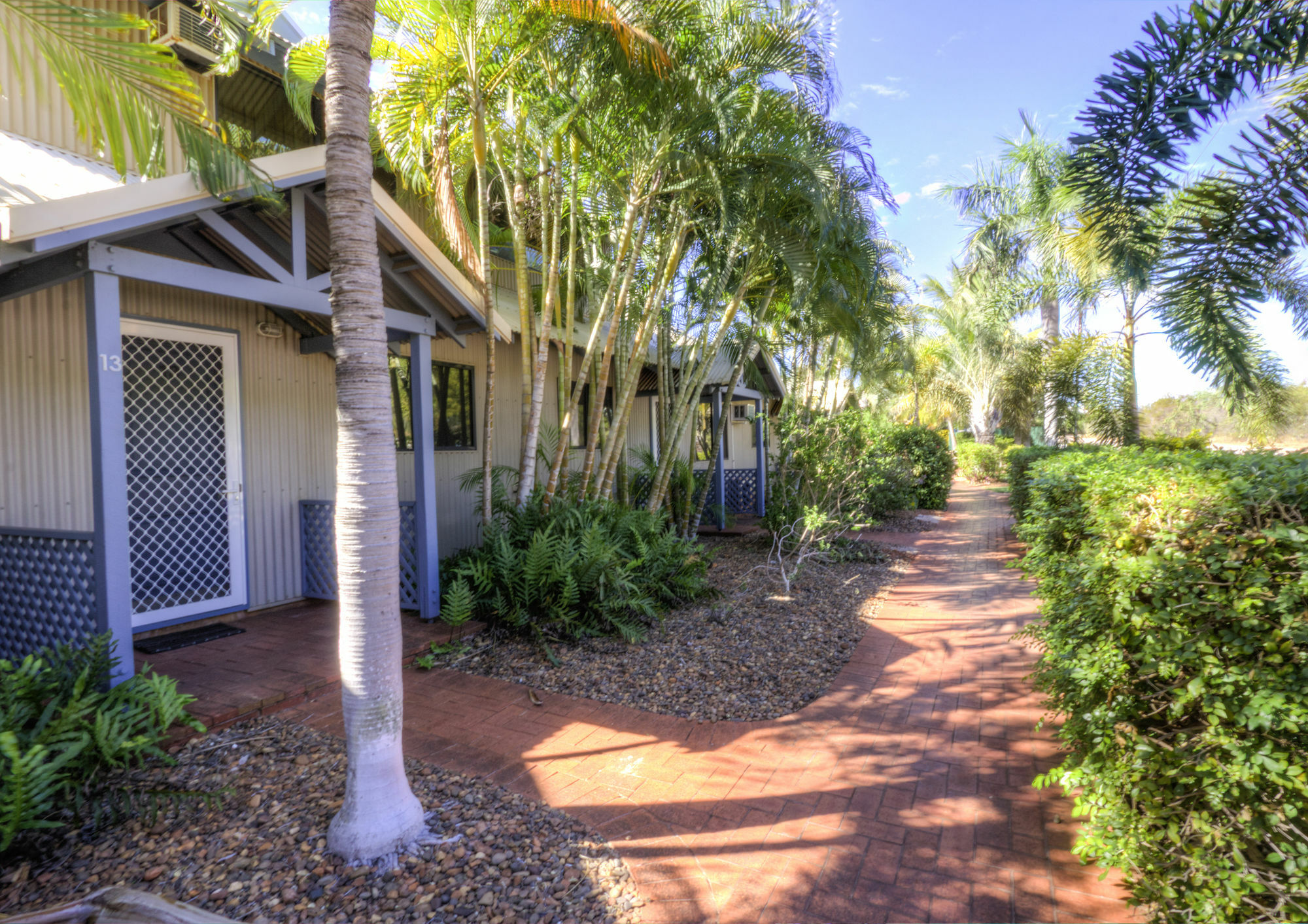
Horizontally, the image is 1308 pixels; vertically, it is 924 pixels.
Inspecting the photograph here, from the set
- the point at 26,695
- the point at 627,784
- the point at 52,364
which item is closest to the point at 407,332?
the point at 52,364

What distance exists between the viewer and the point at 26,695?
3.38 metres

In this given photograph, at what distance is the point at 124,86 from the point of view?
4004 mm

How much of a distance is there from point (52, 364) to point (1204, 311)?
772 centimetres

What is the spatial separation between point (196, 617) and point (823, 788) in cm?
575

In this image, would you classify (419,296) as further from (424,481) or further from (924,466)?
(924,466)

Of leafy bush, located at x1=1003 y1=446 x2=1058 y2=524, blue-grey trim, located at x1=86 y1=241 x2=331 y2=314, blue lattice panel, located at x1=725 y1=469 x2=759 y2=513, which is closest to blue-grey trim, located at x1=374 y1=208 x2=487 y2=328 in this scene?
blue-grey trim, located at x1=86 y1=241 x2=331 y2=314

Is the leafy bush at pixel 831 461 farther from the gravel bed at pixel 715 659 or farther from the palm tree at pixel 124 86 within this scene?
the palm tree at pixel 124 86

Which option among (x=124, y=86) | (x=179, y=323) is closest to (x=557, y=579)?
(x=179, y=323)

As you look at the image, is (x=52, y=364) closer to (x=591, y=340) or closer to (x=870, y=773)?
(x=591, y=340)

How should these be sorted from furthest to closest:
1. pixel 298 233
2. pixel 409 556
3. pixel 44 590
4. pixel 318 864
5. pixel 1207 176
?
pixel 409 556 < pixel 298 233 < pixel 44 590 < pixel 1207 176 < pixel 318 864

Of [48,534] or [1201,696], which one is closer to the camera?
[1201,696]

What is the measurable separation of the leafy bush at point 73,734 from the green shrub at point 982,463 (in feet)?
90.0

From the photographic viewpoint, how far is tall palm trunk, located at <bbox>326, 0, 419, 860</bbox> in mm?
2889

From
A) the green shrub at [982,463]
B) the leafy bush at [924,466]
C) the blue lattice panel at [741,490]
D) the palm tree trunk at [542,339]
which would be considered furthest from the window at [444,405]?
the green shrub at [982,463]
